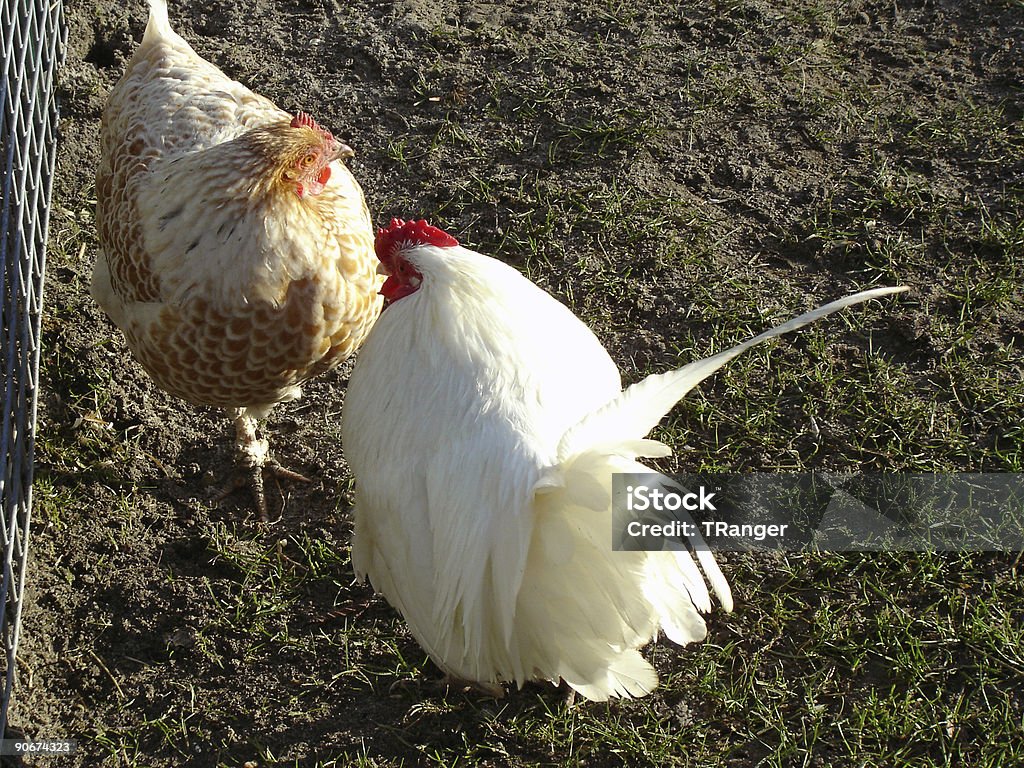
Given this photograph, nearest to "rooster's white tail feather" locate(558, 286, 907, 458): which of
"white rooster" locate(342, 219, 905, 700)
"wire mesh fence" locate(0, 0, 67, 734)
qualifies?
"white rooster" locate(342, 219, 905, 700)

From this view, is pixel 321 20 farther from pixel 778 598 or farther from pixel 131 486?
pixel 778 598

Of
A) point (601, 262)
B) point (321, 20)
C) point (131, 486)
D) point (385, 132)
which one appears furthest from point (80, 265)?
point (601, 262)

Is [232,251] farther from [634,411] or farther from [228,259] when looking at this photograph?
[634,411]

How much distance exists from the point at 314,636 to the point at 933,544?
227 cm

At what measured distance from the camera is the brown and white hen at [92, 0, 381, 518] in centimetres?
301

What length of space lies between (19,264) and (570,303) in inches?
87.5

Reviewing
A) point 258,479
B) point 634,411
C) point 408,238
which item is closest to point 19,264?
point 258,479

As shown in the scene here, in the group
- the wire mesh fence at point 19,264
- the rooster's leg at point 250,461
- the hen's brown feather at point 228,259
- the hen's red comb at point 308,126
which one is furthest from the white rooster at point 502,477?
the wire mesh fence at point 19,264

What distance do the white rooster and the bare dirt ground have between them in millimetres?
460

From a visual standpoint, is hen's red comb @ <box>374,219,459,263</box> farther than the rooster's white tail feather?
Yes

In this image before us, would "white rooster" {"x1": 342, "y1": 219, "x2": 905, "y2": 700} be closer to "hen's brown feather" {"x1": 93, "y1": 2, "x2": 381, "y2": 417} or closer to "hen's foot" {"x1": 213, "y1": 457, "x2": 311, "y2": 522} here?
"hen's brown feather" {"x1": 93, "y1": 2, "x2": 381, "y2": 417}

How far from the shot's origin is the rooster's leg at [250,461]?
3670 millimetres

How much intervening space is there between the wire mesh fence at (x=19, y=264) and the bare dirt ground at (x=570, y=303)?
190mm

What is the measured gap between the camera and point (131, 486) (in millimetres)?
3709
